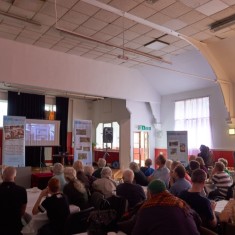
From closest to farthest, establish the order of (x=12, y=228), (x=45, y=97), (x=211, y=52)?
(x=12, y=228), (x=211, y=52), (x=45, y=97)

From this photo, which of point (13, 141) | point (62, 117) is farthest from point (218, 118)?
point (62, 117)

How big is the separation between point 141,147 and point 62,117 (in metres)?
4.82

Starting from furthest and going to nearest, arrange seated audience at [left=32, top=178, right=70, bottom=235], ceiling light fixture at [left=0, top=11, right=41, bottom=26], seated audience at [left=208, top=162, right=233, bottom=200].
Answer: ceiling light fixture at [left=0, top=11, right=41, bottom=26]
seated audience at [left=208, top=162, right=233, bottom=200]
seated audience at [left=32, top=178, right=70, bottom=235]

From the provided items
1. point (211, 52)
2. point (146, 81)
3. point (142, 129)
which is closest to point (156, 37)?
point (211, 52)

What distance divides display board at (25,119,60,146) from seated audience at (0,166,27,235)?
7377 mm

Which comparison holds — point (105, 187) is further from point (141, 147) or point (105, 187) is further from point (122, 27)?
point (141, 147)

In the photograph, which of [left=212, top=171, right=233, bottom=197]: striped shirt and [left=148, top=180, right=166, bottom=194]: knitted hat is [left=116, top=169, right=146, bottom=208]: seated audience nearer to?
[left=148, top=180, right=166, bottom=194]: knitted hat

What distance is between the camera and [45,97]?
14148 mm

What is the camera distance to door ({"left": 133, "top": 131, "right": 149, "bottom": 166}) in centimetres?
1208

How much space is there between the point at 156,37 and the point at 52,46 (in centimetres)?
330

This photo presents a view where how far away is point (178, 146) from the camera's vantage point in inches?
365

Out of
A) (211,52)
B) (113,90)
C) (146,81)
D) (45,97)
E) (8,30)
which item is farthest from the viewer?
(45,97)

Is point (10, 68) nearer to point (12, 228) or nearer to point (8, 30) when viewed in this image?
point (8, 30)

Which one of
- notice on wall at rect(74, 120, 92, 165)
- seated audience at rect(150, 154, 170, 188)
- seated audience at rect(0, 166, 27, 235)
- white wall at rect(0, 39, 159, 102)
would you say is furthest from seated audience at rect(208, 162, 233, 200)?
white wall at rect(0, 39, 159, 102)
